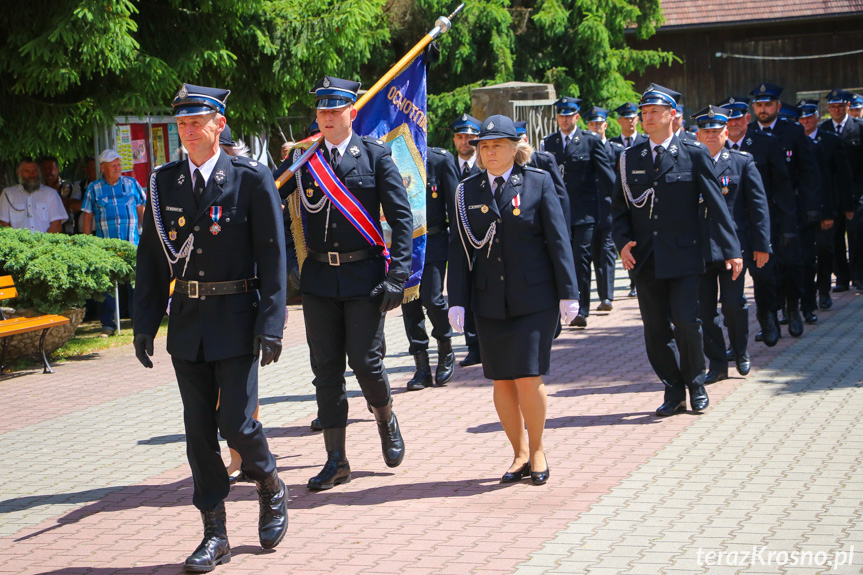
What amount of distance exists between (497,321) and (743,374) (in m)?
3.66

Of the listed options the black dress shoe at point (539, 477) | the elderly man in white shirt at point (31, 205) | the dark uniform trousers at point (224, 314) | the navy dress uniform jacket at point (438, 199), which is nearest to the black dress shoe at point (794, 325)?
the navy dress uniform jacket at point (438, 199)

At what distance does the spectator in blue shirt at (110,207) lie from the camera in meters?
12.9

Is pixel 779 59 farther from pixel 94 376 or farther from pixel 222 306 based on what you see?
pixel 222 306

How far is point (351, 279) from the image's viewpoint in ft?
21.4

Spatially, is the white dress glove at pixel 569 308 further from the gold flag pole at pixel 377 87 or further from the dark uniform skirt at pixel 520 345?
the gold flag pole at pixel 377 87

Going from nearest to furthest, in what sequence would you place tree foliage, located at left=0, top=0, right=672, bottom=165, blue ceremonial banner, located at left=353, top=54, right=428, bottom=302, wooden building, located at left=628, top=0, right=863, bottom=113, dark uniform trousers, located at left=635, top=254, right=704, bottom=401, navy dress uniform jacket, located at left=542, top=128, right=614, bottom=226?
1. blue ceremonial banner, located at left=353, top=54, right=428, bottom=302
2. dark uniform trousers, located at left=635, top=254, right=704, bottom=401
3. tree foliage, located at left=0, top=0, right=672, bottom=165
4. navy dress uniform jacket, located at left=542, top=128, right=614, bottom=226
5. wooden building, located at left=628, top=0, right=863, bottom=113

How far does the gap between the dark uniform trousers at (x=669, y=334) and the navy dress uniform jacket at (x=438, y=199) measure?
2.05 metres

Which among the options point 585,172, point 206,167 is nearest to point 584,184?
point 585,172

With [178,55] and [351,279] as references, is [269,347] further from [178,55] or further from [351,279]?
[178,55]

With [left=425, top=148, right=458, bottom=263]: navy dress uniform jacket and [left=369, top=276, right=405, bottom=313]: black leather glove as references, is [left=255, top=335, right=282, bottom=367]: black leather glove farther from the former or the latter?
[left=425, top=148, right=458, bottom=263]: navy dress uniform jacket

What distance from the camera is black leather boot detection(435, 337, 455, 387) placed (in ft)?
31.5

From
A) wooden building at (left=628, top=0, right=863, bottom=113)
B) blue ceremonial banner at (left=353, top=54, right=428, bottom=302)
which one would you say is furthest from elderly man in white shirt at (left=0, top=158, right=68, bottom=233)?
wooden building at (left=628, top=0, right=863, bottom=113)

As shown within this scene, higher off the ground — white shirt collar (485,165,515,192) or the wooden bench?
white shirt collar (485,165,515,192)

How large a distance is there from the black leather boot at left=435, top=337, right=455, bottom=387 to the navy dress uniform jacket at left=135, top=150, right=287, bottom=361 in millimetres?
4264
